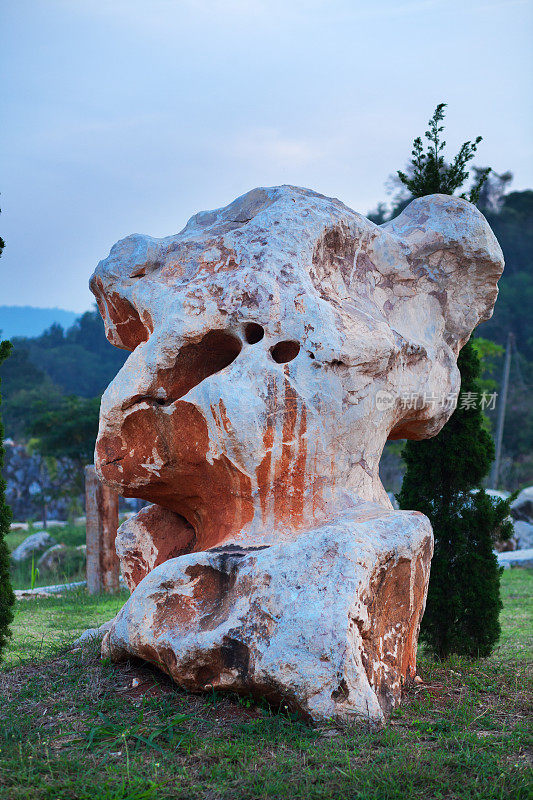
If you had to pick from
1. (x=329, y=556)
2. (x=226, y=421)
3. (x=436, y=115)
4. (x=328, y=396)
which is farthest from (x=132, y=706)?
(x=436, y=115)

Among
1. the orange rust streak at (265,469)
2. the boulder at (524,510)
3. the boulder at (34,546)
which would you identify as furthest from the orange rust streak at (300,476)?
the boulder at (524,510)

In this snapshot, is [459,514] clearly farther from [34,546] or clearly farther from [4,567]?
[34,546]

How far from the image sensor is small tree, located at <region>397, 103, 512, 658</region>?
5359mm

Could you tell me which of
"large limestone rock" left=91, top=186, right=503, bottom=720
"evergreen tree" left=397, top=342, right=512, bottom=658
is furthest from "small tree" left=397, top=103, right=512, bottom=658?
"large limestone rock" left=91, top=186, right=503, bottom=720

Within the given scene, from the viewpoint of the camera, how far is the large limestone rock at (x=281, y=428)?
3615 mm

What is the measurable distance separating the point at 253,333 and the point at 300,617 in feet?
5.28

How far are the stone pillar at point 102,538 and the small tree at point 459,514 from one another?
4769 mm

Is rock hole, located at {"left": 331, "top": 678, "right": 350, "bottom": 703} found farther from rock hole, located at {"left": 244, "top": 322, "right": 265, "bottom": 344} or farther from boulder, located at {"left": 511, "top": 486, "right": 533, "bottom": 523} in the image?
boulder, located at {"left": 511, "top": 486, "right": 533, "bottom": 523}

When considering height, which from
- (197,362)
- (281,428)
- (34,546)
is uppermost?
(197,362)

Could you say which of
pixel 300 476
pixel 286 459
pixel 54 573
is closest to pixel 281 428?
pixel 286 459

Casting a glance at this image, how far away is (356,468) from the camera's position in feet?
14.3

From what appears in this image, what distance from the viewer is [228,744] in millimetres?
3250

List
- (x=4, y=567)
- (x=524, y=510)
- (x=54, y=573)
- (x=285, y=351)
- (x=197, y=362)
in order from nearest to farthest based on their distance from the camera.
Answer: (x=285, y=351), (x=197, y=362), (x=4, y=567), (x=54, y=573), (x=524, y=510)

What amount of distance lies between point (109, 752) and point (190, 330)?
7.08 feet
